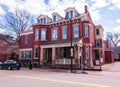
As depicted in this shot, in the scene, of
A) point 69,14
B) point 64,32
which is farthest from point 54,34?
point 69,14

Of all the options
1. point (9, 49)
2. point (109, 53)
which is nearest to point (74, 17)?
point (109, 53)

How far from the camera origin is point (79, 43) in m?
28.4

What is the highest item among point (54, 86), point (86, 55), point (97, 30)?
point (97, 30)

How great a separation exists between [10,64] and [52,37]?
378 inches

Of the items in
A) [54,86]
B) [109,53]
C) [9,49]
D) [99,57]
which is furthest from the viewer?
[9,49]

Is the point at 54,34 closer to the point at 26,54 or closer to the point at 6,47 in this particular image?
the point at 26,54

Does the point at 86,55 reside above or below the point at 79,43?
below

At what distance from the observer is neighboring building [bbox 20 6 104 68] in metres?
30.2

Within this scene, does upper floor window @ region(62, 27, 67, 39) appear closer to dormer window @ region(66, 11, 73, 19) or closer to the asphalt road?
dormer window @ region(66, 11, 73, 19)

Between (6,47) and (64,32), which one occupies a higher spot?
(64,32)

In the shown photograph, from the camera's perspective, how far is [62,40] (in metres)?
31.9

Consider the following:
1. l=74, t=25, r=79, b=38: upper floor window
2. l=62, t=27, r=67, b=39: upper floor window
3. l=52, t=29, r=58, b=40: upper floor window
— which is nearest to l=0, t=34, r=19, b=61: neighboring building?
l=52, t=29, r=58, b=40: upper floor window

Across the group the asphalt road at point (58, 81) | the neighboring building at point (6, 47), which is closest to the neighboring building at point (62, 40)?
the asphalt road at point (58, 81)

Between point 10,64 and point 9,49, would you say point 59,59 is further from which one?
point 9,49
